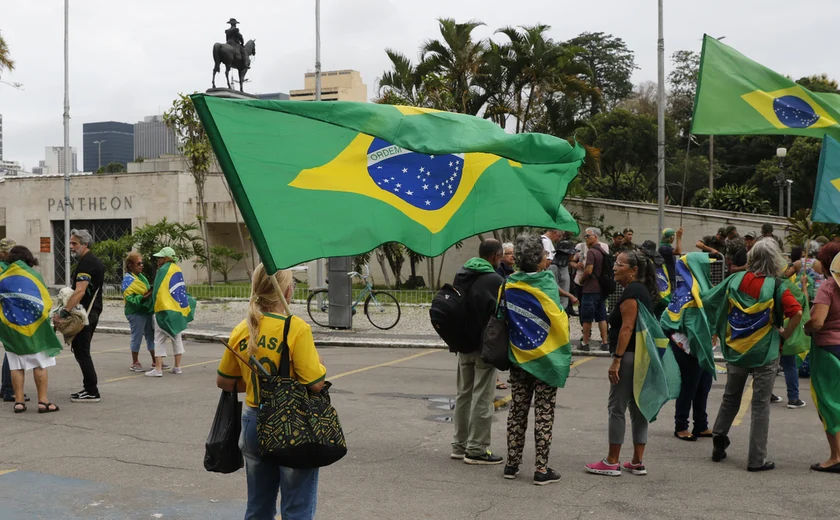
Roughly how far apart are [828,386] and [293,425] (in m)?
4.72

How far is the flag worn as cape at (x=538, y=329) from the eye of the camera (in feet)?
21.3

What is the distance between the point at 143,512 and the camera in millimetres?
5750

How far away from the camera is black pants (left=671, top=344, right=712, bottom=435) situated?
7.95m

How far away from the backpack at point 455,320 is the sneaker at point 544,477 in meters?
1.24

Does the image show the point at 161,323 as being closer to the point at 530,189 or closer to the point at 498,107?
the point at 530,189

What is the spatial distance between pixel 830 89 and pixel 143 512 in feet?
138

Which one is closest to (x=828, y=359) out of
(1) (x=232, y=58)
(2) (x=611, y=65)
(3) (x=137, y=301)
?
(3) (x=137, y=301)

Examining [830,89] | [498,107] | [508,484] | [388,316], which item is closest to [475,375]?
[508,484]

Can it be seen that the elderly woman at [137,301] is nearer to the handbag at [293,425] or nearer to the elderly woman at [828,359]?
the handbag at [293,425]

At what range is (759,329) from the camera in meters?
6.86

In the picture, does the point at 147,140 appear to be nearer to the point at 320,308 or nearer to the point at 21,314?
the point at 320,308

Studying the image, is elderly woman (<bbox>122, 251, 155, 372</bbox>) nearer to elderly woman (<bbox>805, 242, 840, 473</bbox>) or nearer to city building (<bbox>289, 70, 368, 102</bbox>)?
elderly woman (<bbox>805, 242, 840, 473</bbox>)

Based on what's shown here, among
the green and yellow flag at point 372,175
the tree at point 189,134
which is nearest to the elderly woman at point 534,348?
the green and yellow flag at point 372,175

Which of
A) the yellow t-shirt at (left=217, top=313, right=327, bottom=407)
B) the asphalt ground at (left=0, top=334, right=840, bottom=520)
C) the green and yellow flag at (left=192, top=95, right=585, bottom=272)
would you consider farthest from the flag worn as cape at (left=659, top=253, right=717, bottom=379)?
the yellow t-shirt at (left=217, top=313, right=327, bottom=407)
